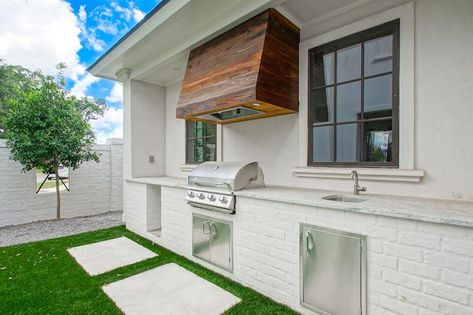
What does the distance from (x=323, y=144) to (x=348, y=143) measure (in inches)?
12.1

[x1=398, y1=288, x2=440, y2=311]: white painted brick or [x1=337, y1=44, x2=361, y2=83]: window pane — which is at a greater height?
[x1=337, y1=44, x2=361, y2=83]: window pane

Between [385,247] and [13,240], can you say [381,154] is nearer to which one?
[385,247]

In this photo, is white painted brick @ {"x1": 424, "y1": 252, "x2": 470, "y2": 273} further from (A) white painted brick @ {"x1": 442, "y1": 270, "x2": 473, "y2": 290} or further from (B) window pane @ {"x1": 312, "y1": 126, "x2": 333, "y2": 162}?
(B) window pane @ {"x1": 312, "y1": 126, "x2": 333, "y2": 162}

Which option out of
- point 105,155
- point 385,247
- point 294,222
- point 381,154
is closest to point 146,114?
point 105,155

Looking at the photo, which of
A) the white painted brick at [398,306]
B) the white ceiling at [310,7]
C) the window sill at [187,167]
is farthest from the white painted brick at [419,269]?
the window sill at [187,167]

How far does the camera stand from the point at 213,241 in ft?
10.0

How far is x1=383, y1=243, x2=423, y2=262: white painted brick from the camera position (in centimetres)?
156

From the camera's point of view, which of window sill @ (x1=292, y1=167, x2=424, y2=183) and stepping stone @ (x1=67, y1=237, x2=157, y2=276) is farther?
stepping stone @ (x1=67, y1=237, x2=157, y2=276)

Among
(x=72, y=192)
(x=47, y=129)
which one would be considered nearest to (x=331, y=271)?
(x=47, y=129)

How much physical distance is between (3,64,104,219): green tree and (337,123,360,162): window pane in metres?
5.64

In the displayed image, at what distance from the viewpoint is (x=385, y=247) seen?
170cm

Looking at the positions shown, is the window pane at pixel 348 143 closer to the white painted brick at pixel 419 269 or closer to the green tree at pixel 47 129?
the white painted brick at pixel 419 269

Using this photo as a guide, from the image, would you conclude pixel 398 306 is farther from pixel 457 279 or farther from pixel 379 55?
pixel 379 55

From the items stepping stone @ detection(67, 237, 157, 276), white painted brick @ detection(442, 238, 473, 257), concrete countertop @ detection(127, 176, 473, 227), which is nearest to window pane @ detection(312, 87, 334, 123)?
concrete countertop @ detection(127, 176, 473, 227)
